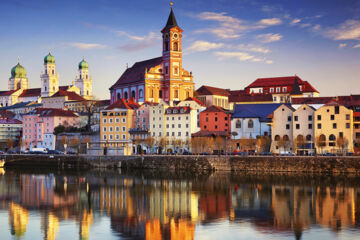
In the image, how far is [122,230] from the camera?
33062 millimetres

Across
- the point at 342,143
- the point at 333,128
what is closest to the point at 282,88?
the point at 333,128

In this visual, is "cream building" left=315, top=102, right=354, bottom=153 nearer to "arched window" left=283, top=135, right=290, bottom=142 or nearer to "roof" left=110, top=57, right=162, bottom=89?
"arched window" left=283, top=135, right=290, bottom=142

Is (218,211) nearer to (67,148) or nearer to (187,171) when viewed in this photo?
(187,171)

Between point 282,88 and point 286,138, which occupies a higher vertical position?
point 282,88

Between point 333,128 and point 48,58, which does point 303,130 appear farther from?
point 48,58

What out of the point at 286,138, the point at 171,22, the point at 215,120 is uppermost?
the point at 171,22

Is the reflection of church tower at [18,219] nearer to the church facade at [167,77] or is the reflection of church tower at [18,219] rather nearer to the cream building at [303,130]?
the cream building at [303,130]

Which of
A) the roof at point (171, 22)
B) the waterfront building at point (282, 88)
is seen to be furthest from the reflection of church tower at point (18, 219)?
the waterfront building at point (282, 88)

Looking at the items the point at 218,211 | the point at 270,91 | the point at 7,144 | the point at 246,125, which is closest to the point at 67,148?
the point at 7,144

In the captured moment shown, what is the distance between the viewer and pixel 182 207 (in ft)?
137

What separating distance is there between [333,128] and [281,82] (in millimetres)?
57490

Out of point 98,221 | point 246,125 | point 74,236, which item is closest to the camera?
point 74,236

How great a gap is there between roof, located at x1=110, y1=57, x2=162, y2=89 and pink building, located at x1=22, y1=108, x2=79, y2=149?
12.9 metres

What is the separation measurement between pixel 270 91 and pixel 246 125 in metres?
48.3
